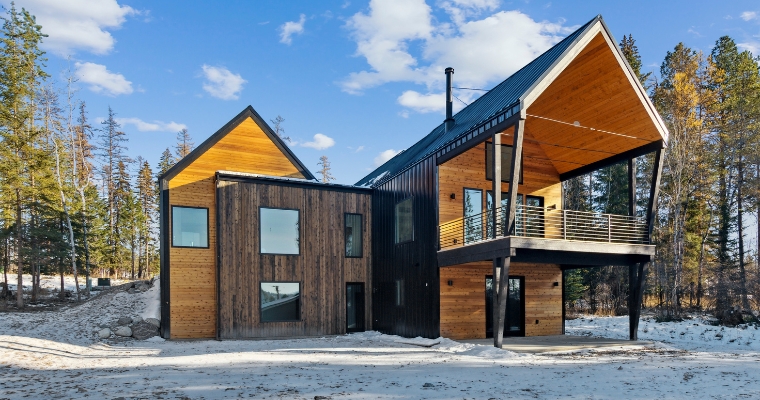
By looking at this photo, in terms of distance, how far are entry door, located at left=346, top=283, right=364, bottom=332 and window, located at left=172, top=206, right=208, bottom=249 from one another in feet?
15.5

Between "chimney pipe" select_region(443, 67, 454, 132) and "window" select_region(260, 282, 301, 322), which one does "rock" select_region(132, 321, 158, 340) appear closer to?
"window" select_region(260, 282, 301, 322)

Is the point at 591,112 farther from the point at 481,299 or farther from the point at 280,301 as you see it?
the point at 280,301

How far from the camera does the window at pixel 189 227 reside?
14359mm

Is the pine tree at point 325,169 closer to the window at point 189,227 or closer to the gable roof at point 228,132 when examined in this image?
the gable roof at point 228,132

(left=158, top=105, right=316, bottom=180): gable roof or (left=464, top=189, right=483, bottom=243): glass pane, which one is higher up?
(left=158, top=105, right=316, bottom=180): gable roof

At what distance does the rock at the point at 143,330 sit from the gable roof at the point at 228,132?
4.35 metres

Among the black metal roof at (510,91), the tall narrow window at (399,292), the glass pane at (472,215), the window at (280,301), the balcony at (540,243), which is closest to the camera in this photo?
the balcony at (540,243)

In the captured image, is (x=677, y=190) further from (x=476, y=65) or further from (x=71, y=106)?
(x=71, y=106)

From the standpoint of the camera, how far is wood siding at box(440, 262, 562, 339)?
13.0 m

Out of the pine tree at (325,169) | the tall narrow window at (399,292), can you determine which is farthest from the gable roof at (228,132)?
the pine tree at (325,169)

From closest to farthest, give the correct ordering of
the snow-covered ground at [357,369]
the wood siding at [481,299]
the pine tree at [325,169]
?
1. the snow-covered ground at [357,369]
2. the wood siding at [481,299]
3. the pine tree at [325,169]

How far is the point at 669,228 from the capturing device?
2403 cm

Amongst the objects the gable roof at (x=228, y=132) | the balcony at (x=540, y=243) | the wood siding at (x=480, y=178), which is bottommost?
the balcony at (x=540, y=243)

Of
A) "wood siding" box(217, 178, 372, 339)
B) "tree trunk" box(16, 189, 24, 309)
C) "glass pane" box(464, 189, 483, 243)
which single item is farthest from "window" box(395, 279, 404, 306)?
"tree trunk" box(16, 189, 24, 309)
